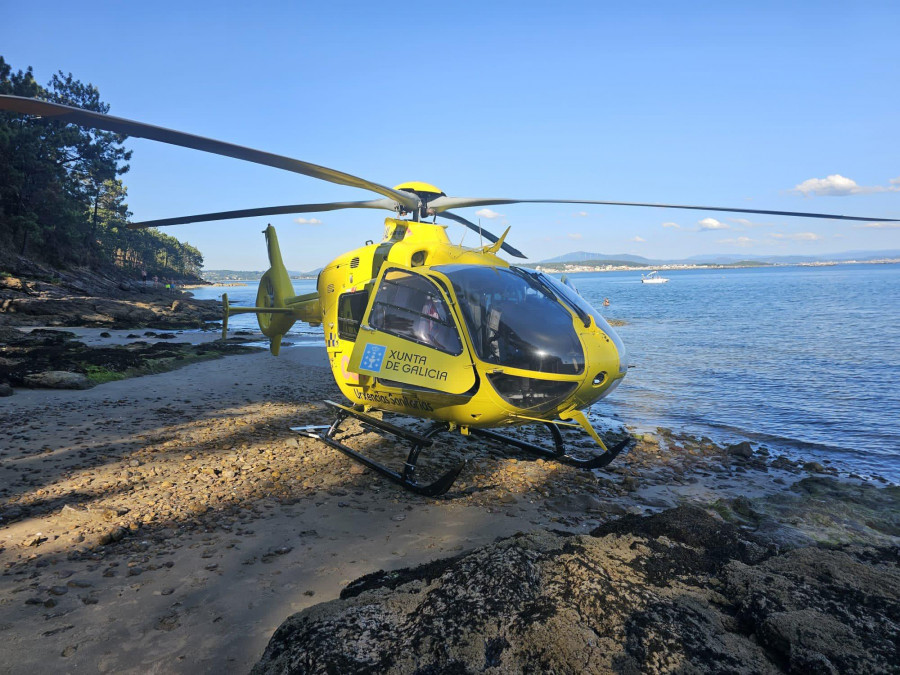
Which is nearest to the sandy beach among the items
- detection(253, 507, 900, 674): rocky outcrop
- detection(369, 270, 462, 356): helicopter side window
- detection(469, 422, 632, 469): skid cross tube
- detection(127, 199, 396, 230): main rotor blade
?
detection(469, 422, 632, 469): skid cross tube

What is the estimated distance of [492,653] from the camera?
8.14 ft

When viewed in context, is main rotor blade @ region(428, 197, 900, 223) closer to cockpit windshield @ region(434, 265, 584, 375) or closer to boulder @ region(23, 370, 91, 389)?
cockpit windshield @ region(434, 265, 584, 375)

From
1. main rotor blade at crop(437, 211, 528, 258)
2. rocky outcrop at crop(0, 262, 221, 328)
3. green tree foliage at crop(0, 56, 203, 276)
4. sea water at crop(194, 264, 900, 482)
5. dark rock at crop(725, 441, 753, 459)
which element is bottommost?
sea water at crop(194, 264, 900, 482)

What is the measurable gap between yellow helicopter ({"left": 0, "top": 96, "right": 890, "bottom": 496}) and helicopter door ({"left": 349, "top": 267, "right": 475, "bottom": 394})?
0.04ft

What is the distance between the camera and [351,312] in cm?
712

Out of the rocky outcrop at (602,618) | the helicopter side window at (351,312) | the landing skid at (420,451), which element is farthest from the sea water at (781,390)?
the helicopter side window at (351,312)

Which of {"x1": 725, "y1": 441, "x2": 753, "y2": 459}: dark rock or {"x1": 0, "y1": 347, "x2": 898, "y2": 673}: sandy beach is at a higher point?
{"x1": 0, "y1": 347, "x2": 898, "y2": 673}: sandy beach

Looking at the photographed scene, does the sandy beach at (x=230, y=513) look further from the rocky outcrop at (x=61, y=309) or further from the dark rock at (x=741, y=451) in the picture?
the rocky outcrop at (x=61, y=309)

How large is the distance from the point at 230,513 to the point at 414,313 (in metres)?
2.93

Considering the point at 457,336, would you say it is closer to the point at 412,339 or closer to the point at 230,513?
the point at 412,339

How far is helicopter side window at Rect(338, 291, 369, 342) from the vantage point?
689 cm

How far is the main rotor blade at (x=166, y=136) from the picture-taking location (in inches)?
153

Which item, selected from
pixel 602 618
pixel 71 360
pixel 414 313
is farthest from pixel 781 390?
pixel 71 360

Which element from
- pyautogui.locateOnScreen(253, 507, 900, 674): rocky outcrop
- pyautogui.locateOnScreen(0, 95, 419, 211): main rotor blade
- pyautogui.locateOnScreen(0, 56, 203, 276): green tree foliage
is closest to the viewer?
pyautogui.locateOnScreen(253, 507, 900, 674): rocky outcrop
